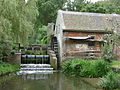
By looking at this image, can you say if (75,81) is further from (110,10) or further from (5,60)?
(110,10)

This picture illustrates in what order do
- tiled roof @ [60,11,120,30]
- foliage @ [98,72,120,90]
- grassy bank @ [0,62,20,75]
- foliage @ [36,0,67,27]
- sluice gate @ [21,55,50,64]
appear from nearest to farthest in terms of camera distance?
1. foliage @ [98,72,120,90]
2. grassy bank @ [0,62,20,75]
3. tiled roof @ [60,11,120,30]
4. sluice gate @ [21,55,50,64]
5. foliage @ [36,0,67,27]

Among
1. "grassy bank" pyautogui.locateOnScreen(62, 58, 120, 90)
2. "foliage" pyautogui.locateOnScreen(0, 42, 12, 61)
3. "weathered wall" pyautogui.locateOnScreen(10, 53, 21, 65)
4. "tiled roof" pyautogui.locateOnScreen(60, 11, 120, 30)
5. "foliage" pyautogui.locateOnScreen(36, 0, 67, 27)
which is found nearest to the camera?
"grassy bank" pyautogui.locateOnScreen(62, 58, 120, 90)

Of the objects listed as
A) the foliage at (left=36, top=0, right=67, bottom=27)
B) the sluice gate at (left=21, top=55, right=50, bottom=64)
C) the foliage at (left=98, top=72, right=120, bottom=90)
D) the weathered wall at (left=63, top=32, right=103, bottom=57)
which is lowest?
the foliage at (left=98, top=72, right=120, bottom=90)

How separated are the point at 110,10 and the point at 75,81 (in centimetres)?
2394

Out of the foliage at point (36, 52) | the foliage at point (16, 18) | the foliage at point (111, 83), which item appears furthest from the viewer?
the foliage at point (36, 52)

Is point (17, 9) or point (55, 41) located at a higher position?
point (17, 9)

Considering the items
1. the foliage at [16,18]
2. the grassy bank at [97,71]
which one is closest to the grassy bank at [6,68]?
the foliage at [16,18]

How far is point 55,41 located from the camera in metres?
23.8

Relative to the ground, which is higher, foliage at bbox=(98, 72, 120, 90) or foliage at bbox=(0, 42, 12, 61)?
foliage at bbox=(0, 42, 12, 61)

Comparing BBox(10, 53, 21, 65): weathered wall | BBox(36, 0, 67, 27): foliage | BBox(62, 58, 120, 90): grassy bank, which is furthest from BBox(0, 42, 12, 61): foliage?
BBox(36, 0, 67, 27): foliage

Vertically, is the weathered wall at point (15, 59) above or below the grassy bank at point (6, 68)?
above

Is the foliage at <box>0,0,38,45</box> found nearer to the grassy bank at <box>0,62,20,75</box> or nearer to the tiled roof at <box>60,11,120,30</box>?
the grassy bank at <box>0,62,20,75</box>

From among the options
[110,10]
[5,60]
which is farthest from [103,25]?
[110,10]

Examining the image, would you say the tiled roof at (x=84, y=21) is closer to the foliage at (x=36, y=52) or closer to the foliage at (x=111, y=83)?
the foliage at (x=36, y=52)
